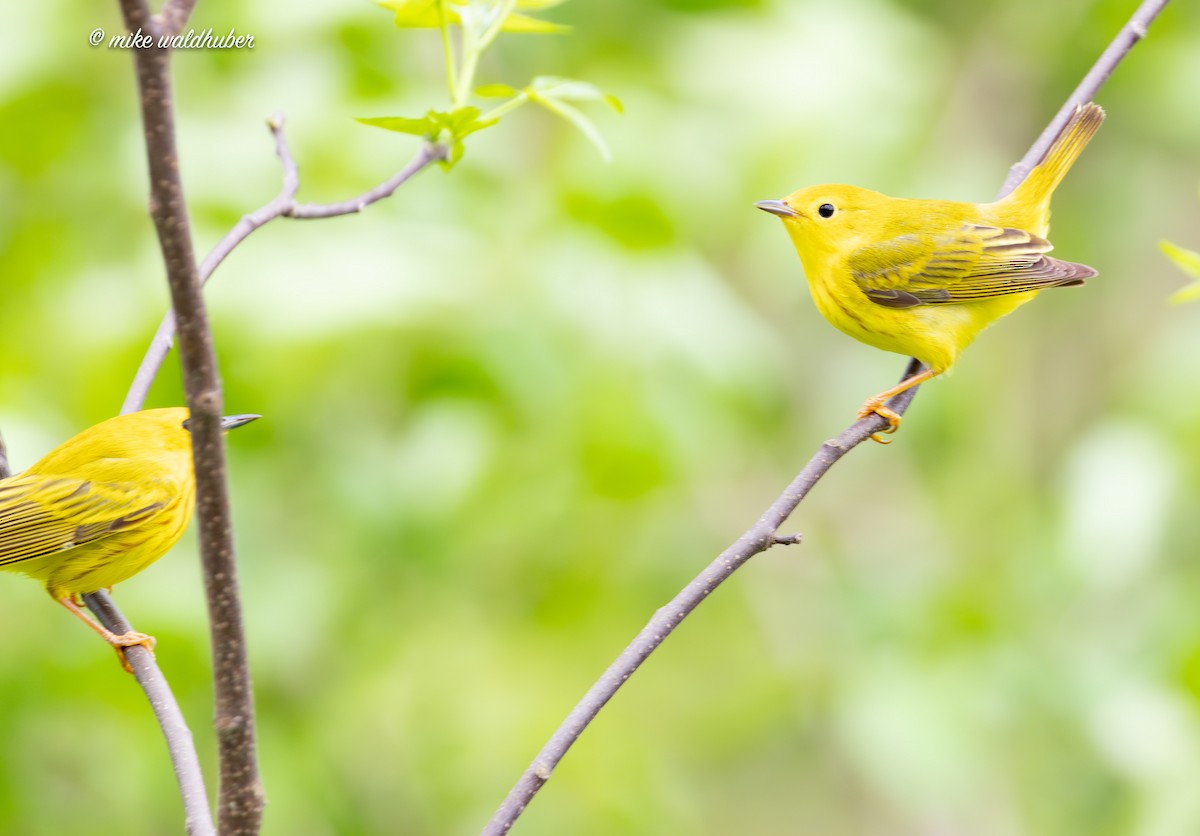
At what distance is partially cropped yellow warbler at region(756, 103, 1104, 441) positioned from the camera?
376cm

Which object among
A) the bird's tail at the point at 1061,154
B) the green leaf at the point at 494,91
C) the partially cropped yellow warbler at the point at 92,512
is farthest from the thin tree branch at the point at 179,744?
the bird's tail at the point at 1061,154

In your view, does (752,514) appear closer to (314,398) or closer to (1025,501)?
(1025,501)

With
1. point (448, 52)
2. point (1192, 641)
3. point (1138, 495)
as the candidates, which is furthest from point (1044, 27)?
point (448, 52)

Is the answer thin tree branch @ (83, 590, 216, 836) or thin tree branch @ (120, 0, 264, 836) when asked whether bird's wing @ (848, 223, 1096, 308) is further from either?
thin tree branch @ (120, 0, 264, 836)

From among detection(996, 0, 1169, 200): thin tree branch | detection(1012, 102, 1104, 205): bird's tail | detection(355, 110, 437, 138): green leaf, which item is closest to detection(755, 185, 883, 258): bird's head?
detection(1012, 102, 1104, 205): bird's tail

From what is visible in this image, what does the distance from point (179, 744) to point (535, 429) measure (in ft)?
7.00

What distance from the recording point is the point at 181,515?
3.18m

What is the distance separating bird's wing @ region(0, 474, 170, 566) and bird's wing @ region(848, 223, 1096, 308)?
2.11 m

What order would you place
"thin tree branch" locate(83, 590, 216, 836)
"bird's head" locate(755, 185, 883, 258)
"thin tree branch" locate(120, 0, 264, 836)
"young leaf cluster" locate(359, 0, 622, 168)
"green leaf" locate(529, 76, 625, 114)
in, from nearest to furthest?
1. "thin tree branch" locate(120, 0, 264, 836)
2. "thin tree branch" locate(83, 590, 216, 836)
3. "young leaf cluster" locate(359, 0, 622, 168)
4. "green leaf" locate(529, 76, 625, 114)
5. "bird's head" locate(755, 185, 883, 258)

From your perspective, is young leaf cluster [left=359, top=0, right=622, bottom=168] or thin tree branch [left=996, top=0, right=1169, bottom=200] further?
thin tree branch [left=996, top=0, right=1169, bottom=200]

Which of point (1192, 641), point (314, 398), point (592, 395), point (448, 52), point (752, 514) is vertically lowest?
point (752, 514)

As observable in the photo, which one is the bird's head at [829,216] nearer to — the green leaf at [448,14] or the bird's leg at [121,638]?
the green leaf at [448,14]

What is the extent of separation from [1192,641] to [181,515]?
114 inches

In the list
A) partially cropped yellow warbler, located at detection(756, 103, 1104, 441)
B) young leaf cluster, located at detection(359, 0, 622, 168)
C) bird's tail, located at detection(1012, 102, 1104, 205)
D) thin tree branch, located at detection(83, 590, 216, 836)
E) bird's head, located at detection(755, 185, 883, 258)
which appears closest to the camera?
thin tree branch, located at detection(83, 590, 216, 836)
